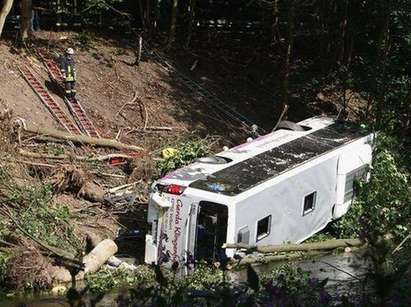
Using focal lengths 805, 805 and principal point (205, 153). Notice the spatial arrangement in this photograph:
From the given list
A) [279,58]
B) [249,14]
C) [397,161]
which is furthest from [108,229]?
[249,14]

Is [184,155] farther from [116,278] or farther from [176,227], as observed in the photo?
[116,278]

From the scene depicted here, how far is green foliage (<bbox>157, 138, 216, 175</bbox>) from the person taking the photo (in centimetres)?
1730

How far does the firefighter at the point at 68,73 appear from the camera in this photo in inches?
753

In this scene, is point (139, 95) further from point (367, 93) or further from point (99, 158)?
point (367, 93)

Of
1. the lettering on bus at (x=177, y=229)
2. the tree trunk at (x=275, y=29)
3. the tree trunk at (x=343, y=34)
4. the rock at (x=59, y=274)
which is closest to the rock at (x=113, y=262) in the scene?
the rock at (x=59, y=274)

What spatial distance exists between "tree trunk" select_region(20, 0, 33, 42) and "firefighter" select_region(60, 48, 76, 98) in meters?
2.43

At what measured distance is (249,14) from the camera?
28.2 m

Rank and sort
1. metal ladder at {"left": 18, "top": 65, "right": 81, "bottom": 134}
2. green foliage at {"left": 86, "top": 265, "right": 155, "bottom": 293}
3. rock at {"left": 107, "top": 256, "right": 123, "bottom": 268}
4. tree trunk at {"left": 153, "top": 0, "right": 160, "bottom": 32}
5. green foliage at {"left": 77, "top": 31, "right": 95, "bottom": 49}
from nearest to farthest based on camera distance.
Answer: green foliage at {"left": 86, "top": 265, "right": 155, "bottom": 293} → rock at {"left": 107, "top": 256, "right": 123, "bottom": 268} → metal ladder at {"left": 18, "top": 65, "right": 81, "bottom": 134} → green foliage at {"left": 77, "top": 31, "right": 95, "bottom": 49} → tree trunk at {"left": 153, "top": 0, "right": 160, "bottom": 32}

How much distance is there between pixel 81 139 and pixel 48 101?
2.03 m

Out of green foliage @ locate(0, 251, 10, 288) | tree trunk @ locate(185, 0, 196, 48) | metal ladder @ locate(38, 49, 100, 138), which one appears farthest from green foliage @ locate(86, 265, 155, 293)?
tree trunk @ locate(185, 0, 196, 48)

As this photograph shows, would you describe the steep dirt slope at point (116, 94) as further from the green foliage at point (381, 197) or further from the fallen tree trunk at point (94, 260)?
the fallen tree trunk at point (94, 260)

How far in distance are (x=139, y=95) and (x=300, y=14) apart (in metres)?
5.49

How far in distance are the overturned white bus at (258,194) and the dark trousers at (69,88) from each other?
212 inches

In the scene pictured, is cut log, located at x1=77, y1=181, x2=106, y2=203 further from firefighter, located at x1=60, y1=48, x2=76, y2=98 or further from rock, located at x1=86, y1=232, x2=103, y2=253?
firefighter, located at x1=60, y1=48, x2=76, y2=98
